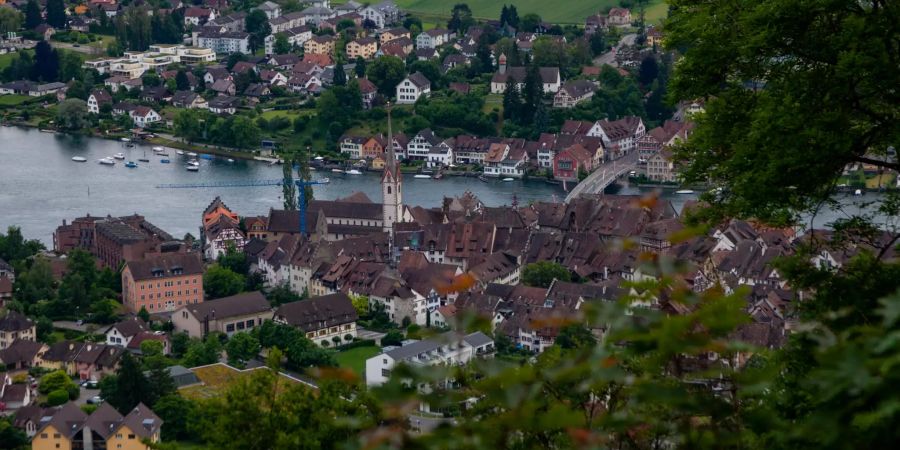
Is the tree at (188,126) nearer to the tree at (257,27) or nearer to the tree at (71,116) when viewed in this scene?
the tree at (71,116)

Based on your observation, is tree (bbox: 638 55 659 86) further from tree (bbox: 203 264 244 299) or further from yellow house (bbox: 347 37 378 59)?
tree (bbox: 203 264 244 299)

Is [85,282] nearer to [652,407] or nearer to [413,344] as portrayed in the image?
[413,344]

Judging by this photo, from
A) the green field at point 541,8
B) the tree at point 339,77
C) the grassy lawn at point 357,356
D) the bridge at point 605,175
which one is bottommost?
the bridge at point 605,175

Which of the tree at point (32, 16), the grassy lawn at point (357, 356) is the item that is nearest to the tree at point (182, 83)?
the tree at point (32, 16)

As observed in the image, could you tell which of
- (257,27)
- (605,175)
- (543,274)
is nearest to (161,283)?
(543,274)

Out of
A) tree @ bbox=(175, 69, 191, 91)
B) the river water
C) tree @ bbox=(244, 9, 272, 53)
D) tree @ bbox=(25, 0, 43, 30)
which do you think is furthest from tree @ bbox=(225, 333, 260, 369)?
tree @ bbox=(25, 0, 43, 30)

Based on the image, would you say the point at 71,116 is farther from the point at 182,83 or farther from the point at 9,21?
the point at 9,21
